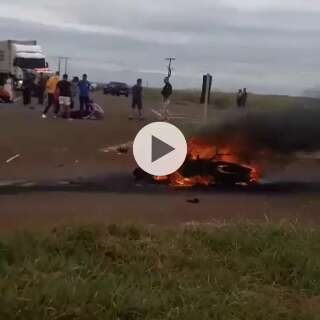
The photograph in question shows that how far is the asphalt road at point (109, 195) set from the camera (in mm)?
9809

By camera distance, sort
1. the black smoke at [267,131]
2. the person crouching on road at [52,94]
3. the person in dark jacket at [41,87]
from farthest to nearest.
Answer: the person in dark jacket at [41,87]
the person crouching on road at [52,94]
the black smoke at [267,131]

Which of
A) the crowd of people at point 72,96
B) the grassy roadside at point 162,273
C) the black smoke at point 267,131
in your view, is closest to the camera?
the grassy roadside at point 162,273

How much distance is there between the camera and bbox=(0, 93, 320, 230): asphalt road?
981cm

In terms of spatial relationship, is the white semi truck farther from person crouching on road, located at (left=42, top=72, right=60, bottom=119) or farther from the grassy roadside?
the grassy roadside

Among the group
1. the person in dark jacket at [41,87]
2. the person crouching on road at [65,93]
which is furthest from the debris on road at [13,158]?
the person in dark jacket at [41,87]

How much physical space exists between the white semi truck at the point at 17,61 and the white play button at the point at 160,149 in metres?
39.3

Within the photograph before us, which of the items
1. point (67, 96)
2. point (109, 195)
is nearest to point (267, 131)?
point (109, 195)

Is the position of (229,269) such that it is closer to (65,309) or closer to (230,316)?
(230,316)

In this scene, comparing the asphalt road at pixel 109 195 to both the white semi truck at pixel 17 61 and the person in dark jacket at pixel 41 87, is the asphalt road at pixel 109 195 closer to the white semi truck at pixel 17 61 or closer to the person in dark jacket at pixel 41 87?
the person in dark jacket at pixel 41 87

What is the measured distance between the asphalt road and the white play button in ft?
1.30

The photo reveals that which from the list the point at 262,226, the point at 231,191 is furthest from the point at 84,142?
the point at 262,226

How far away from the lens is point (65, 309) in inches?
200

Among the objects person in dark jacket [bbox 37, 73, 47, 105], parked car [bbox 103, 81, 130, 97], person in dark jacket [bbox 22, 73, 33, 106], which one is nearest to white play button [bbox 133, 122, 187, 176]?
person in dark jacket [bbox 37, 73, 47, 105]

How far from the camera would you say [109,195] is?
38.3 feet
